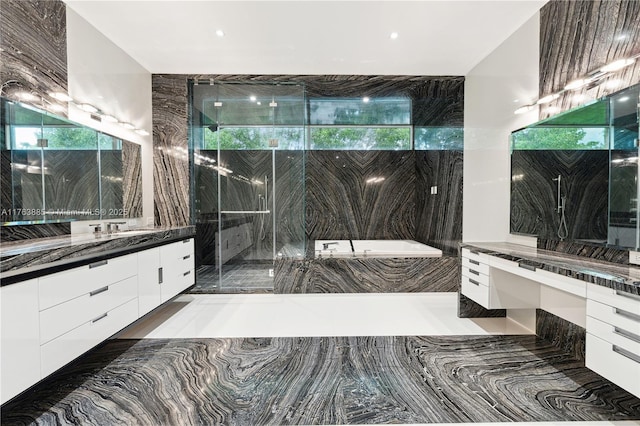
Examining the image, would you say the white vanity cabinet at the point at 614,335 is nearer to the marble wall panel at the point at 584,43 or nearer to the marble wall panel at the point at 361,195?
the marble wall panel at the point at 584,43

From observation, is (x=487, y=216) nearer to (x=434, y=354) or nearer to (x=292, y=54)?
(x=434, y=354)

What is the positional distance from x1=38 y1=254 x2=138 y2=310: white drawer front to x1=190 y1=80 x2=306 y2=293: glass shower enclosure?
1571mm

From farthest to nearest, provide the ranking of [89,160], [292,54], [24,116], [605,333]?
1. [292,54]
2. [89,160]
3. [24,116]
4. [605,333]

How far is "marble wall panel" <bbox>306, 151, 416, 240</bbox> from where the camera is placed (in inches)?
199

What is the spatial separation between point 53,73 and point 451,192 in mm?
4396

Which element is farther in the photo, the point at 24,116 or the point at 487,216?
the point at 487,216

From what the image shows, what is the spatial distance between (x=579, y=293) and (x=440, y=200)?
2687 mm

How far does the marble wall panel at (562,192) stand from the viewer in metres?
2.01

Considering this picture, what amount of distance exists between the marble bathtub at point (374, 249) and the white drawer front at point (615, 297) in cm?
222

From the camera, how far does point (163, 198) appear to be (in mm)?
3748

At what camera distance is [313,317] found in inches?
118

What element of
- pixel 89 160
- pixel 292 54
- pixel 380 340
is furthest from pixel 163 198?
pixel 380 340

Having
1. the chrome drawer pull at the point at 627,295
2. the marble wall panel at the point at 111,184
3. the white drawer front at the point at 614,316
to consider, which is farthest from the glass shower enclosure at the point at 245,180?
the chrome drawer pull at the point at 627,295

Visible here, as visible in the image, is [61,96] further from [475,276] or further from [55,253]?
[475,276]
